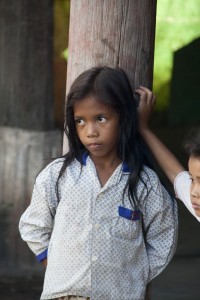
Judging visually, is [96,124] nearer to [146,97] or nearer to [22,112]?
[146,97]

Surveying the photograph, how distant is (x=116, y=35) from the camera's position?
3.17 metres

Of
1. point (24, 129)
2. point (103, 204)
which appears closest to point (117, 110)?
point (103, 204)

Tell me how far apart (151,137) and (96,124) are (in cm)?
25

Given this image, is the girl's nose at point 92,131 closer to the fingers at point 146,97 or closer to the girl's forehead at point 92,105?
the girl's forehead at point 92,105

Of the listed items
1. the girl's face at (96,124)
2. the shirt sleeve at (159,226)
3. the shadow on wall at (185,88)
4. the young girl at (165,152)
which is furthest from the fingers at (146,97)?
the shadow on wall at (185,88)

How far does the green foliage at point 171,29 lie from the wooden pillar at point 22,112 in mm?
7847

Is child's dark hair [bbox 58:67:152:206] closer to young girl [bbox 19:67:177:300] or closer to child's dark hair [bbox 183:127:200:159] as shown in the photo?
young girl [bbox 19:67:177:300]

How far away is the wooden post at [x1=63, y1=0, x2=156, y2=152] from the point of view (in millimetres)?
3168

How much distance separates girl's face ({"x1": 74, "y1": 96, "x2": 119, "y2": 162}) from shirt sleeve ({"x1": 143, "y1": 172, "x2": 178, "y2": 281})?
239mm

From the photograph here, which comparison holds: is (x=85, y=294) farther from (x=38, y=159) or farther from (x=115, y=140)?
(x=38, y=159)

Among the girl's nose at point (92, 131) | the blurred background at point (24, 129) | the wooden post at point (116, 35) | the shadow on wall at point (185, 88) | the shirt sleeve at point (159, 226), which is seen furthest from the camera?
the shadow on wall at point (185, 88)

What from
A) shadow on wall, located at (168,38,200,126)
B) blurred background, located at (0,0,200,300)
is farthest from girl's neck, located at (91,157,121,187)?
shadow on wall, located at (168,38,200,126)

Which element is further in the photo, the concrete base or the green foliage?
the green foliage

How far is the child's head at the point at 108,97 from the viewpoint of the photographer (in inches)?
116
